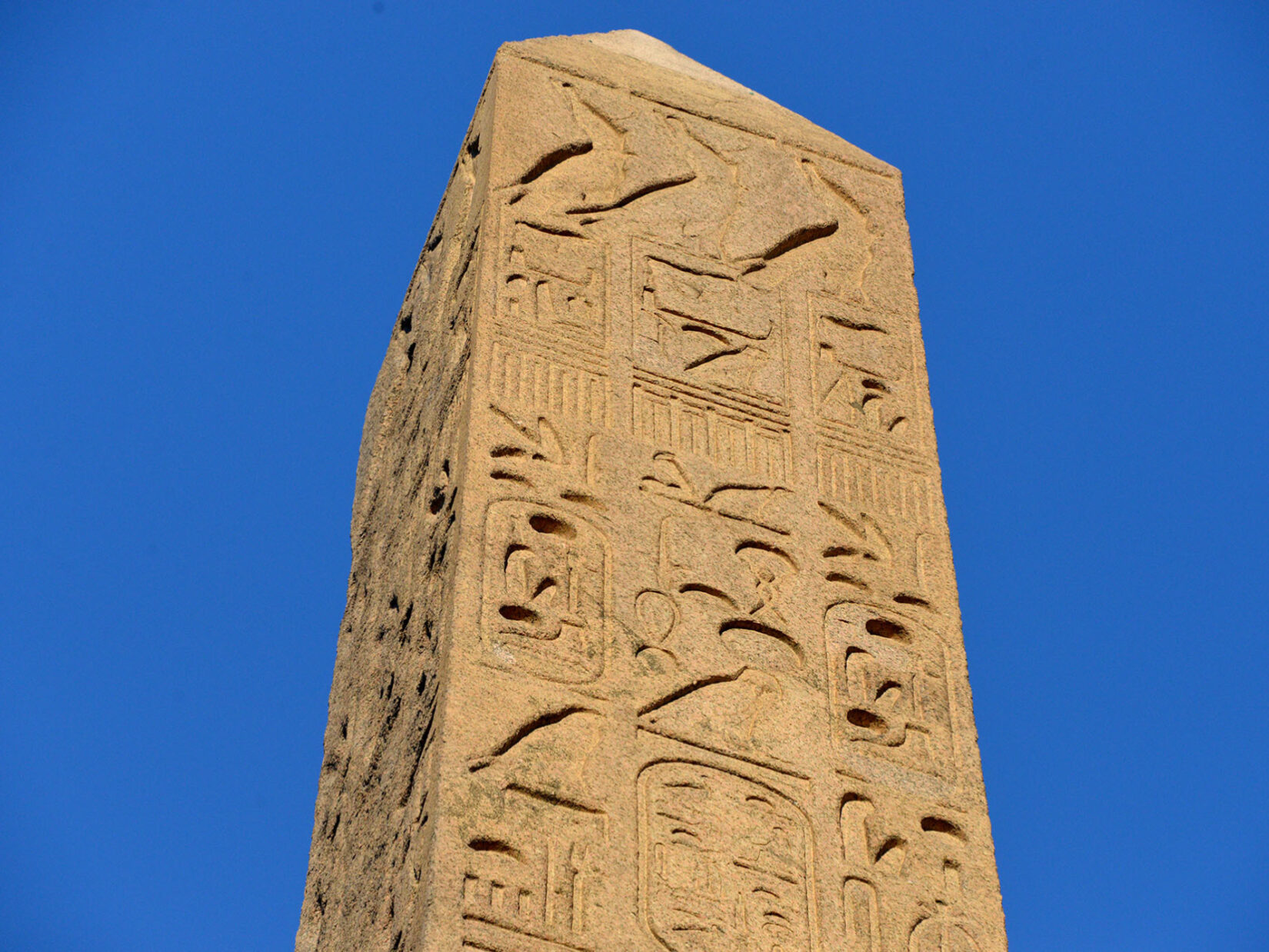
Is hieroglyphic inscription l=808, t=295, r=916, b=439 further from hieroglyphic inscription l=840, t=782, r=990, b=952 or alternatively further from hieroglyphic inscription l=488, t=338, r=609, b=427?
hieroglyphic inscription l=840, t=782, r=990, b=952

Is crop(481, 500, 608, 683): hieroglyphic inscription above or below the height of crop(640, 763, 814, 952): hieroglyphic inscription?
above

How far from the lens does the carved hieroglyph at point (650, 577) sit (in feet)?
14.9

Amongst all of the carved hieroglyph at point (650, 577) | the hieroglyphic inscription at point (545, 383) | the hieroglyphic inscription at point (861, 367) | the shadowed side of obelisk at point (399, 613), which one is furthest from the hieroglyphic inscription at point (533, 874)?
the hieroglyphic inscription at point (861, 367)

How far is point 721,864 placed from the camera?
459 cm

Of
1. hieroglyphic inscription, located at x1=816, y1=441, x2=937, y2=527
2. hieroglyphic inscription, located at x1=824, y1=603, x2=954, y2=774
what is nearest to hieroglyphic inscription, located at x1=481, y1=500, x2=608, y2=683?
hieroglyphic inscription, located at x1=824, y1=603, x2=954, y2=774

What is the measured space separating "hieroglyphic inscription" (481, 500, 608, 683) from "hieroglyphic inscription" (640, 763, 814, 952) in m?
0.29

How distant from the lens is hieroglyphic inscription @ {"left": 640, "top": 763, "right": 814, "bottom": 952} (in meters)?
4.47

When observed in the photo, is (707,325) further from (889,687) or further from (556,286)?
(889,687)

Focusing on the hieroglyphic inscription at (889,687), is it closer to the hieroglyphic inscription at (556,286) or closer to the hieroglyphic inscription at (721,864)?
the hieroglyphic inscription at (721,864)

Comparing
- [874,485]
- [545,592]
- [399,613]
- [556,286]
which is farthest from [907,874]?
[556,286]

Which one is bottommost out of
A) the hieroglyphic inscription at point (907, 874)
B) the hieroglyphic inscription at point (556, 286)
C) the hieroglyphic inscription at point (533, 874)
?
the hieroglyphic inscription at point (533, 874)

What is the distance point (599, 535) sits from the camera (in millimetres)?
5012

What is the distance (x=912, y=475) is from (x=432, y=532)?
1135 millimetres

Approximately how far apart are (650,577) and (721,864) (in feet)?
2.16
